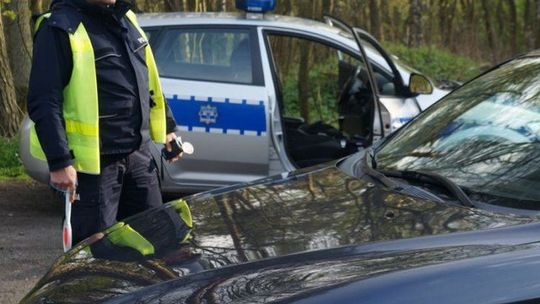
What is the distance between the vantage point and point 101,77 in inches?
159

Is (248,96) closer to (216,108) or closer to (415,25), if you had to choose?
(216,108)

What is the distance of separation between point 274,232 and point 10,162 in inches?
256

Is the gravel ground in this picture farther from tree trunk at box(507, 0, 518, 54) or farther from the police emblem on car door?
tree trunk at box(507, 0, 518, 54)

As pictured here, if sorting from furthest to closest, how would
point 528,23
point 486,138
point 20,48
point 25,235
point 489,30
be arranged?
point 489,30
point 528,23
point 20,48
point 25,235
point 486,138

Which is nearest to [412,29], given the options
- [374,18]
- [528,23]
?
[374,18]

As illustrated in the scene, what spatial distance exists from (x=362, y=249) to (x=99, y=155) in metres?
1.69

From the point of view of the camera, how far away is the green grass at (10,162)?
8.62 m

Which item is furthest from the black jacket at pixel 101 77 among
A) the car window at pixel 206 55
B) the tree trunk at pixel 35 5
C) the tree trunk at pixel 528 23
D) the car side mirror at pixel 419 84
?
the tree trunk at pixel 528 23

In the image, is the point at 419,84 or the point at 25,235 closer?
the point at 25,235

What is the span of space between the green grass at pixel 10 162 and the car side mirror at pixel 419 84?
380 cm

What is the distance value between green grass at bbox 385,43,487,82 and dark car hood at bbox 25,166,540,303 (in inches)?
398

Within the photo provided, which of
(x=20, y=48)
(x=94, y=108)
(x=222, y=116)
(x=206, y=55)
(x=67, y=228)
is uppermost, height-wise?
(x=94, y=108)

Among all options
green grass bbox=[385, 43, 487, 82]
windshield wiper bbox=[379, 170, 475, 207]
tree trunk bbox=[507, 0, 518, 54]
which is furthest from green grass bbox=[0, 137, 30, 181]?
tree trunk bbox=[507, 0, 518, 54]

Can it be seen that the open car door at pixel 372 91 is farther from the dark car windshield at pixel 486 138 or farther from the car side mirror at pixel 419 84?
the dark car windshield at pixel 486 138
